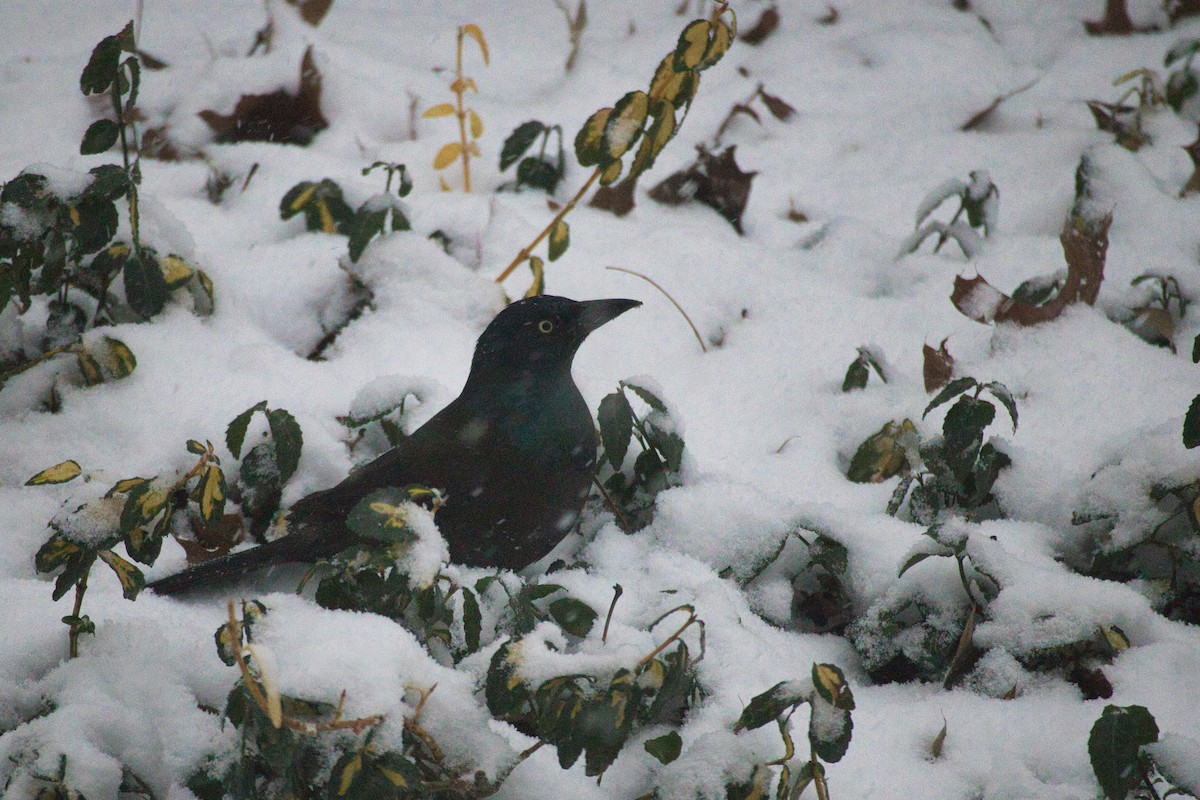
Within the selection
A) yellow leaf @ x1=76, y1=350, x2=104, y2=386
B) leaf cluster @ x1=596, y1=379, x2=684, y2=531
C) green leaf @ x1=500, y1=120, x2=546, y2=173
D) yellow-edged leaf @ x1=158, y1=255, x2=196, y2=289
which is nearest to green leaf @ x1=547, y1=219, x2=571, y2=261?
leaf cluster @ x1=596, y1=379, x2=684, y2=531

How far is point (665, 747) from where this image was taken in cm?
127

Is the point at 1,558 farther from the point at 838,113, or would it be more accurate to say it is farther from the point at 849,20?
the point at 849,20

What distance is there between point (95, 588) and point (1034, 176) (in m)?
3.33

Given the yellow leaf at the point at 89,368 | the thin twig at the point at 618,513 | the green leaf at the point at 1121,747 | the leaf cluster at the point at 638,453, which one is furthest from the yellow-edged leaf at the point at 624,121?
the green leaf at the point at 1121,747

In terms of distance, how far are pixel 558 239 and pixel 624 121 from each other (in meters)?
0.50

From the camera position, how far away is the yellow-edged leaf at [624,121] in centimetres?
203

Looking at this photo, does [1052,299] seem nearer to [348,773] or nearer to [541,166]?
[541,166]

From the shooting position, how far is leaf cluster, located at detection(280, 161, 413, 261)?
2.55 meters

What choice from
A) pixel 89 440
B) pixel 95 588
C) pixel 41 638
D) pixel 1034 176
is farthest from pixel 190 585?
pixel 1034 176

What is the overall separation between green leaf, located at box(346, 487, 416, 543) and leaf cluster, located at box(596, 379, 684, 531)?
770 mm

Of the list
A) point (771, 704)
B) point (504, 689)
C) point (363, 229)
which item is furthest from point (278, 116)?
point (771, 704)

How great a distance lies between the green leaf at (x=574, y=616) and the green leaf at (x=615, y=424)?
0.59 m

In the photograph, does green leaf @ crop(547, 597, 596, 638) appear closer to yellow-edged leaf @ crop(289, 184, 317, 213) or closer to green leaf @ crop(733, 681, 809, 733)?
green leaf @ crop(733, 681, 809, 733)

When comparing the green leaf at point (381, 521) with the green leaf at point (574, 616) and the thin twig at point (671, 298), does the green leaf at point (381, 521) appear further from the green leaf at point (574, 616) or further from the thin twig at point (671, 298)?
the thin twig at point (671, 298)
